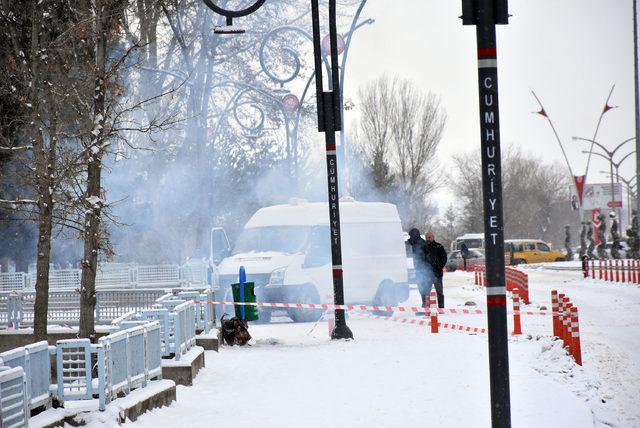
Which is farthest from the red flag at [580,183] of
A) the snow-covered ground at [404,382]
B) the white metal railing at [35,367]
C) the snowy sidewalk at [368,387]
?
the white metal railing at [35,367]

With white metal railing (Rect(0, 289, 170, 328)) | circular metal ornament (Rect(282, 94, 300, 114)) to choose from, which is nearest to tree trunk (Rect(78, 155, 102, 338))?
white metal railing (Rect(0, 289, 170, 328))

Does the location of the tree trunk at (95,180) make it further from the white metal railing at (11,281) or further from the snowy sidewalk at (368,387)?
the white metal railing at (11,281)

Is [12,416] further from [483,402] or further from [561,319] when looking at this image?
[561,319]

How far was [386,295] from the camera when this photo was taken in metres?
23.7

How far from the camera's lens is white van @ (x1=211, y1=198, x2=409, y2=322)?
22031 millimetres

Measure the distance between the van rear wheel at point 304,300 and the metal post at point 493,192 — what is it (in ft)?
51.5

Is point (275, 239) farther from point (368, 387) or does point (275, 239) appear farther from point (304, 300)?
point (368, 387)

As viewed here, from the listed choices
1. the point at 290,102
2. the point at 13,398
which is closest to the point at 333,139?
the point at 13,398

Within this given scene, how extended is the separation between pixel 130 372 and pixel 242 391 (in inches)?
82.0

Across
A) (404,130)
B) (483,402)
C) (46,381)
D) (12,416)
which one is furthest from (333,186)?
(404,130)

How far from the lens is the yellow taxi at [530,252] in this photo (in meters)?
68.8

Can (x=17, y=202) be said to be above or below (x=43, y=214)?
above

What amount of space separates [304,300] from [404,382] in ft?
32.1

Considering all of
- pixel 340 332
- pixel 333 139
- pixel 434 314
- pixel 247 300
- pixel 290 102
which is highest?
pixel 290 102
